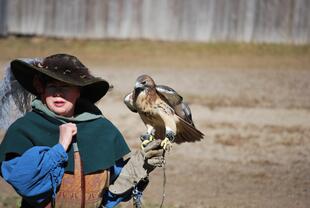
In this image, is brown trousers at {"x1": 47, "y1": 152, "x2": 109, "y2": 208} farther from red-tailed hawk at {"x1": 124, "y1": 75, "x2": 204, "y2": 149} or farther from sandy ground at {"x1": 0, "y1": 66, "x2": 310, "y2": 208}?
sandy ground at {"x1": 0, "y1": 66, "x2": 310, "y2": 208}

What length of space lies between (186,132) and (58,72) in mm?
1391

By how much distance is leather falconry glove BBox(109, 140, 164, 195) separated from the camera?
13.3 ft

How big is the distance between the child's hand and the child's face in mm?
103

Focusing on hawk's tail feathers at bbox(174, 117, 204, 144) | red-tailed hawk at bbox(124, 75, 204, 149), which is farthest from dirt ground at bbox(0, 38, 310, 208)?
red-tailed hawk at bbox(124, 75, 204, 149)

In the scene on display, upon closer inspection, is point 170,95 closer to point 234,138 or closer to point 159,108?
point 159,108

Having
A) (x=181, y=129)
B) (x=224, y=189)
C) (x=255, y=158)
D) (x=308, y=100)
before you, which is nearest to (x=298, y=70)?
(x=308, y=100)

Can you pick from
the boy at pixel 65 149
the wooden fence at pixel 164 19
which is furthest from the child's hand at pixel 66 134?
the wooden fence at pixel 164 19

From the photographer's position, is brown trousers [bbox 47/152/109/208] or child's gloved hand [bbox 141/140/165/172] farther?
child's gloved hand [bbox 141/140/165/172]

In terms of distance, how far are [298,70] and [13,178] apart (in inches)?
401

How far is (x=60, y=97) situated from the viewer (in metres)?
3.79

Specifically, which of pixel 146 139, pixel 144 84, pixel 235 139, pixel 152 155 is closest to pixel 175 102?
pixel 144 84

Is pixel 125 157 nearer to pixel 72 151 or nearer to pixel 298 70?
pixel 72 151

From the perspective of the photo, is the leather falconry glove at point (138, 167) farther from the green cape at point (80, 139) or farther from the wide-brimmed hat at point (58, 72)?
the wide-brimmed hat at point (58, 72)

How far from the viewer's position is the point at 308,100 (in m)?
11.5
